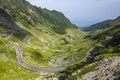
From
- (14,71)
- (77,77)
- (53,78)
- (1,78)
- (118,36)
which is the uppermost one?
(118,36)

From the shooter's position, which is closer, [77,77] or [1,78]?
[77,77]

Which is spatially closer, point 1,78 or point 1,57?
point 1,78

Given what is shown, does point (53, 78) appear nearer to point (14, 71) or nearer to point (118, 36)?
point (14, 71)

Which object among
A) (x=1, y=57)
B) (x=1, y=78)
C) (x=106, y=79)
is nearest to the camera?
(x=106, y=79)

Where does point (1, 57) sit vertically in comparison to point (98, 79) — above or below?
above

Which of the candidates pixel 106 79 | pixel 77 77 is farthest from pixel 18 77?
pixel 106 79

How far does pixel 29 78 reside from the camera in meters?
149

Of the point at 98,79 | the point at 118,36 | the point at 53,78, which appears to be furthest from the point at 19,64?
the point at 98,79

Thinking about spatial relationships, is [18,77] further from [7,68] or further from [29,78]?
[7,68]

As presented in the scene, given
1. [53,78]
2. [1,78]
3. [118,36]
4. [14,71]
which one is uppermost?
[118,36]

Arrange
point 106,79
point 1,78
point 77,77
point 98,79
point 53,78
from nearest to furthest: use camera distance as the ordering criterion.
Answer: point 106,79
point 98,79
point 77,77
point 53,78
point 1,78

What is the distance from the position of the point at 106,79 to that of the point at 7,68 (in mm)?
114227

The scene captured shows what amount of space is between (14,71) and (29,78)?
80.8ft

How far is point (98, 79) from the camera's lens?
73125 millimetres
